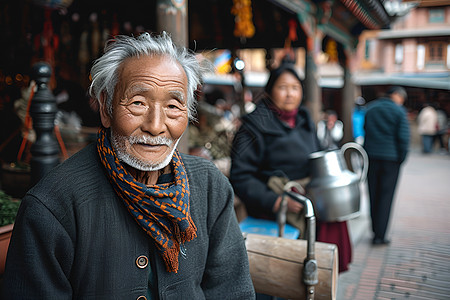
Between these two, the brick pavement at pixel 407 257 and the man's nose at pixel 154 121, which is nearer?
the man's nose at pixel 154 121

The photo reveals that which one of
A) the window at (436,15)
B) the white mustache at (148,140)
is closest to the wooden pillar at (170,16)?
the white mustache at (148,140)

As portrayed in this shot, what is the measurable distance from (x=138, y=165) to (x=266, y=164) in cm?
166

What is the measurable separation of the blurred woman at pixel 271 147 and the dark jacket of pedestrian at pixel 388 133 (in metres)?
1.96

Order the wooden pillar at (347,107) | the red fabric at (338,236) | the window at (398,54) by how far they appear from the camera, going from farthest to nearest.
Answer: the window at (398,54) → the wooden pillar at (347,107) → the red fabric at (338,236)

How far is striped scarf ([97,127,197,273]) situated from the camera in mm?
1211

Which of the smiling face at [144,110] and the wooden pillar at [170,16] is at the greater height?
the wooden pillar at [170,16]

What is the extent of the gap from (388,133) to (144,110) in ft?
12.7

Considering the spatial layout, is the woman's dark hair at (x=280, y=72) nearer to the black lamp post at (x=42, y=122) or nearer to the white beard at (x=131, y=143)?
the black lamp post at (x=42, y=122)

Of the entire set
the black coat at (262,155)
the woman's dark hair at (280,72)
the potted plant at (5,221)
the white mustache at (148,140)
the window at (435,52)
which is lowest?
the potted plant at (5,221)

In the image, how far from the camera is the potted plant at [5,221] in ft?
5.56

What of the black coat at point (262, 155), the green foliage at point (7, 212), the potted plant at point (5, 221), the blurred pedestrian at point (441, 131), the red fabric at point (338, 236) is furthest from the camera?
the blurred pedestrian at point (441, 131)

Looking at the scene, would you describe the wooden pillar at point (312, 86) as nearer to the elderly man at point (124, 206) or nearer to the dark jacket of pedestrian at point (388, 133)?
the dark jacket of pedestrian at point (388, 133)

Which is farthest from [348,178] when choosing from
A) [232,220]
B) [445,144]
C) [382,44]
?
[382,44]

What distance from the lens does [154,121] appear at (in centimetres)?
125
